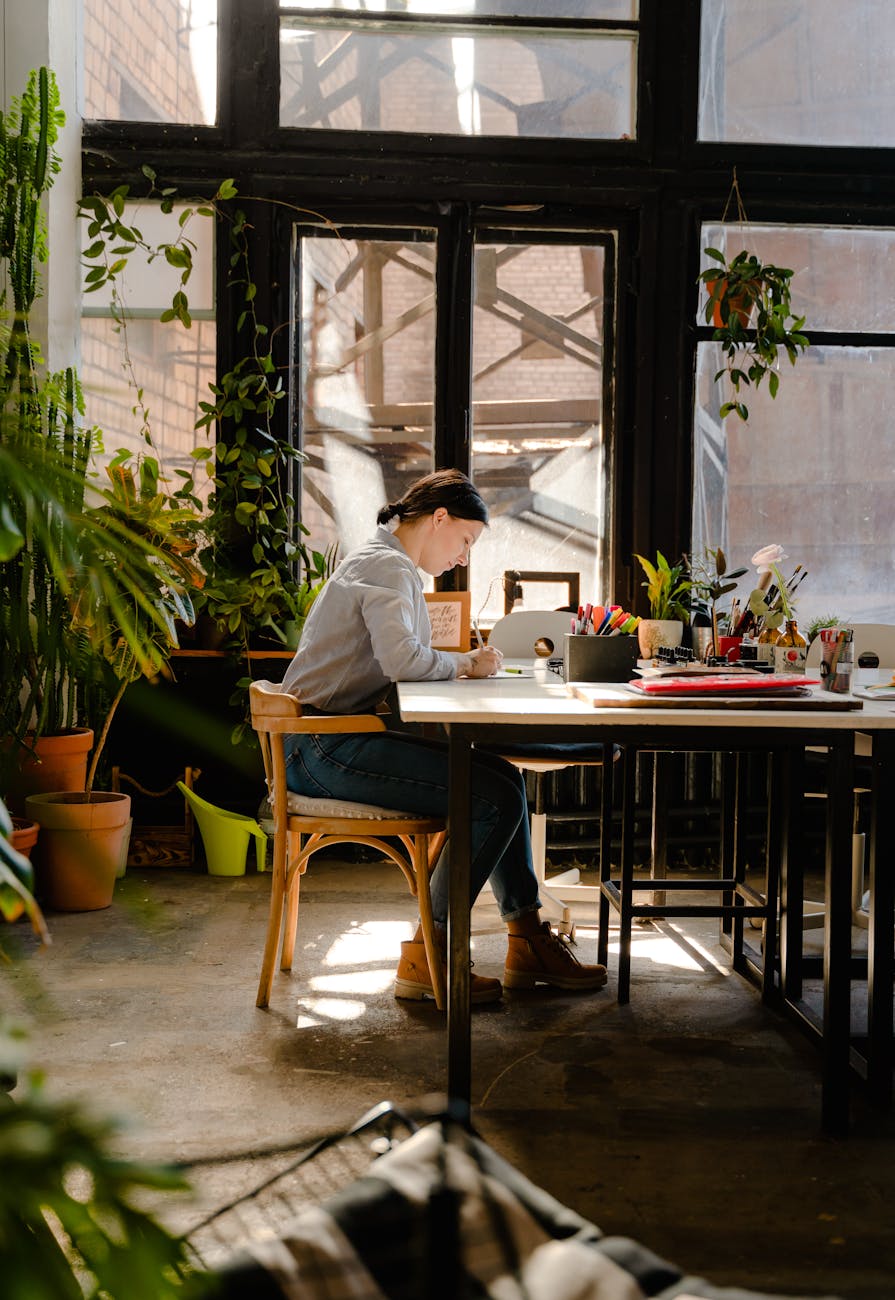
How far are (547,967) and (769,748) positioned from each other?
109 centimetres

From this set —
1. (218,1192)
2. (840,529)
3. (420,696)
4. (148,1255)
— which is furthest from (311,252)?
(148,1255)

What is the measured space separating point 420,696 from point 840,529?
10.4 ft

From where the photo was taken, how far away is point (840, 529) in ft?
16.5

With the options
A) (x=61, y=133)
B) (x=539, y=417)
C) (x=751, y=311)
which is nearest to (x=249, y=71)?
(x=61, y=133)

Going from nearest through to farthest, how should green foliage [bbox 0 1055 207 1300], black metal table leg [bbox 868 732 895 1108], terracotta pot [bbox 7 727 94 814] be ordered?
green foliage [bbox 0 1055 207 1300], black metal table leg [bbox 868 732 895 1108], terracotta pot [bbox 7 727 94 814]

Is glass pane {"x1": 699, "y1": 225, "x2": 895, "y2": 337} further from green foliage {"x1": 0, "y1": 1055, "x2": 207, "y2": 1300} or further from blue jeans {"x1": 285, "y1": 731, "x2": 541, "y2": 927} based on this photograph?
green foliage {"x1": 0, "y1": 1055, "x2": 207, "y2": 1300}

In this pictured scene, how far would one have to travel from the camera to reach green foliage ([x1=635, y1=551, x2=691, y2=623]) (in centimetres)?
413

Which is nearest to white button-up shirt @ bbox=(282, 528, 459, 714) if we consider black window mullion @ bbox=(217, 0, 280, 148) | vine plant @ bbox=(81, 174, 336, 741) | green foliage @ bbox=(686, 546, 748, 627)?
green foliage @ bbox=(686, 546, 748, 627)

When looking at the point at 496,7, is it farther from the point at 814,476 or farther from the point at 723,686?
the point at 723,686

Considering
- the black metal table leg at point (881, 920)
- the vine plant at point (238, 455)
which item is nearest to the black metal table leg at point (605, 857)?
the black metal table leg at point (881, 920)

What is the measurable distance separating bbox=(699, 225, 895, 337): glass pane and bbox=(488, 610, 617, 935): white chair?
161 centimetres

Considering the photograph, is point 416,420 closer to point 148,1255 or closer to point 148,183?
point 148,183

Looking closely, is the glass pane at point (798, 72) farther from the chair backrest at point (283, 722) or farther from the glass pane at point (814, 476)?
the chair backrest at point (283, 722)

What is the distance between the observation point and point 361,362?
488 centimetres
